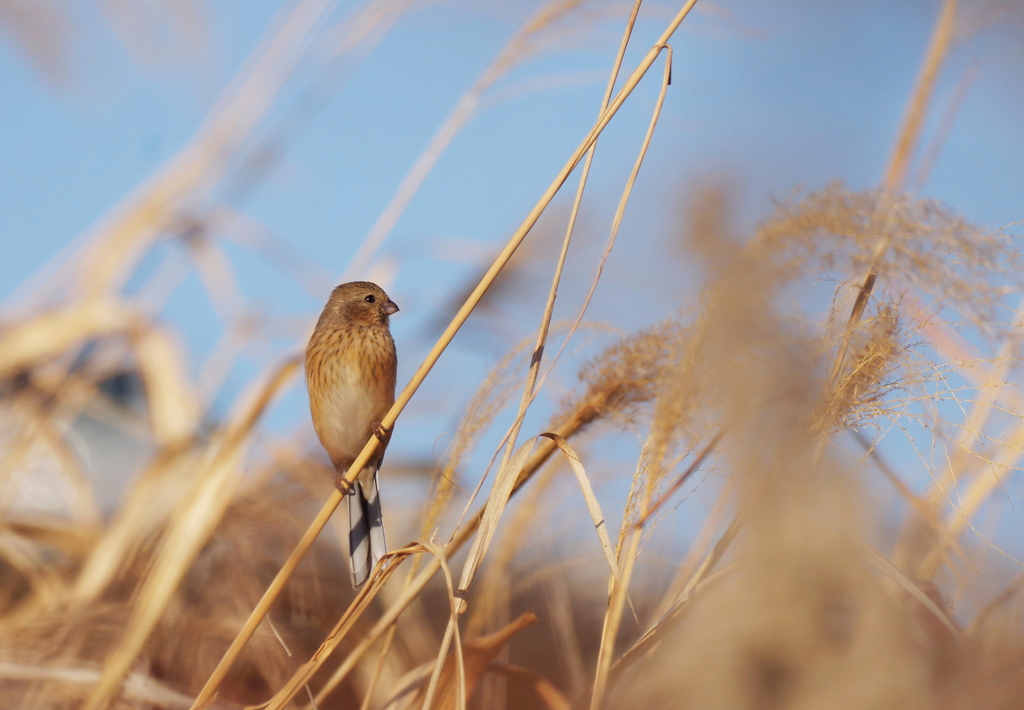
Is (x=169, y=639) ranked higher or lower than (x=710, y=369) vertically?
lower

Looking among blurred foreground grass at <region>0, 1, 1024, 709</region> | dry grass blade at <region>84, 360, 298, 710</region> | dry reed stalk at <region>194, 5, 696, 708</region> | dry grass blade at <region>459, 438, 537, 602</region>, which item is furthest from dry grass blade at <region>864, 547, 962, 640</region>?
dry grass blade at <region>84, 360, 298, 710</region>

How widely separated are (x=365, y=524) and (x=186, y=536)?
0.68 m

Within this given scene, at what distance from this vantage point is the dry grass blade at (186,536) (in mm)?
1551

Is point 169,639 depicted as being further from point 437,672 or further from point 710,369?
point 710,369

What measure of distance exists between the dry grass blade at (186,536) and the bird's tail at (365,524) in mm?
405

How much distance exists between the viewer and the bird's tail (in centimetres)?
230

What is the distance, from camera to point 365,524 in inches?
94.7

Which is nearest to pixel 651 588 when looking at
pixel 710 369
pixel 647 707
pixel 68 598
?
pixel 647 707

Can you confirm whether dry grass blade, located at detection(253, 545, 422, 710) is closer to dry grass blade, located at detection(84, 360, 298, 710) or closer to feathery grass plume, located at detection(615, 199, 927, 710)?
dry grass blade, located at detection(84, 360, 298, 710)

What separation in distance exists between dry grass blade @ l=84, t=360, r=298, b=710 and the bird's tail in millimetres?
405

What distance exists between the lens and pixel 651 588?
1.70 metres

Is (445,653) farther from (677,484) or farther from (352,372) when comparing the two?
(352,372)

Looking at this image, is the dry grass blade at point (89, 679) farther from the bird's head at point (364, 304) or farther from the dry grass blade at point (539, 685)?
the bird's head at point (364, 304)

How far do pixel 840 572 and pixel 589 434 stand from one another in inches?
34.4
